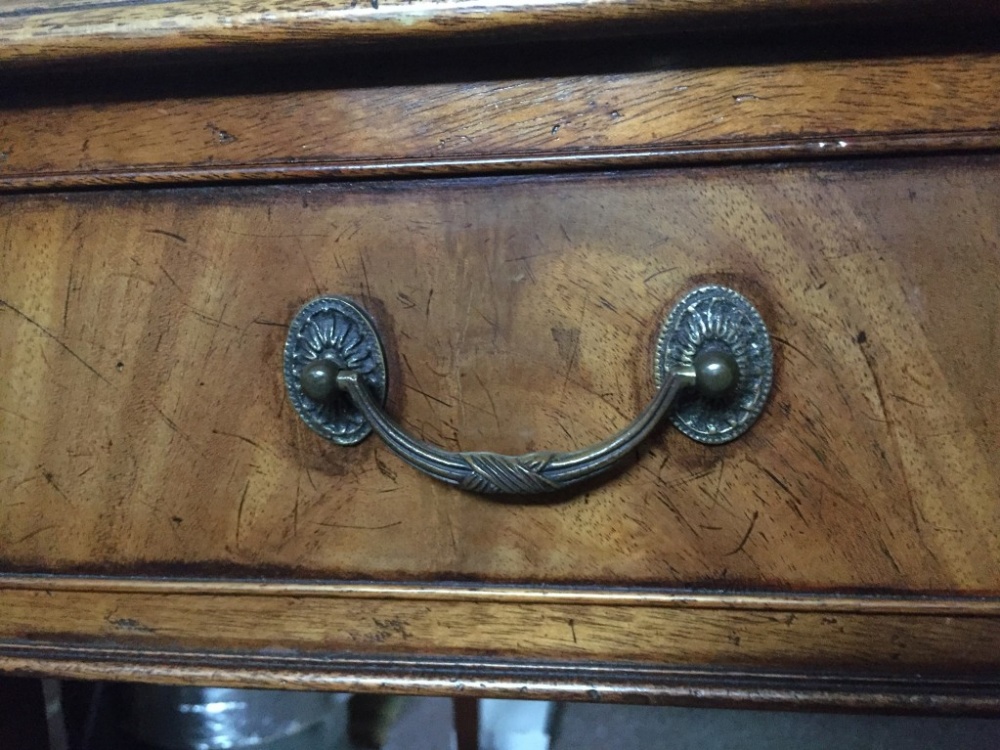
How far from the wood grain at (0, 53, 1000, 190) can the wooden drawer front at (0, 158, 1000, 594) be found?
0.04ft

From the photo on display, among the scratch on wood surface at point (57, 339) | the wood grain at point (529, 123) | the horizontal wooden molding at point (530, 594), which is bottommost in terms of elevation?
the horizontal wooden molding at point (530, 594)

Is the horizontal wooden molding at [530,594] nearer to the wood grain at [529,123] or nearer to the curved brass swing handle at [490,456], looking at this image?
the curved brass swing handle at [490,456]

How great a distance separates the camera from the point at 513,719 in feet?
2.32

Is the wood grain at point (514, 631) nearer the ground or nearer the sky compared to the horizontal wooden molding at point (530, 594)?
nearer the ground

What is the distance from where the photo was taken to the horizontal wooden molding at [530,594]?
34 cm

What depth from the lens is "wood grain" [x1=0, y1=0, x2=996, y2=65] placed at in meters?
0.28

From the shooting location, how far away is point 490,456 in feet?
1.13

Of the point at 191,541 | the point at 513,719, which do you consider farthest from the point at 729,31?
the point at 513,719

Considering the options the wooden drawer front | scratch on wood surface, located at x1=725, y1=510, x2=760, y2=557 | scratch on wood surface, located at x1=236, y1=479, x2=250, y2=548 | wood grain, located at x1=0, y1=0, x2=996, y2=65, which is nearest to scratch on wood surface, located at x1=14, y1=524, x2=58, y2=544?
the wooden drawer front

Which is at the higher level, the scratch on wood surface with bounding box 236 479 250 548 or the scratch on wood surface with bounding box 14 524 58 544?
the scratch on wood surface with bounding box 236 479 250 548

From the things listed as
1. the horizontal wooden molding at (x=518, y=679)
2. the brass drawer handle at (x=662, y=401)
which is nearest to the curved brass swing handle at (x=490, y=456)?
the brass drawer handle at (x=662, y=401)

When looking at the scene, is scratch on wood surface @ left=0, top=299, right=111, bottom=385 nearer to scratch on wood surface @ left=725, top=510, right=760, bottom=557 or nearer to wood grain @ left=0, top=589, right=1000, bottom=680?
wood grain @ left=0, top=589, right=1000, bottom=680

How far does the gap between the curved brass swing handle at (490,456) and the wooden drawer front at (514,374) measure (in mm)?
20

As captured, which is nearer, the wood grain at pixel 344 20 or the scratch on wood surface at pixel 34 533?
the wood grain at pixel 344 20
